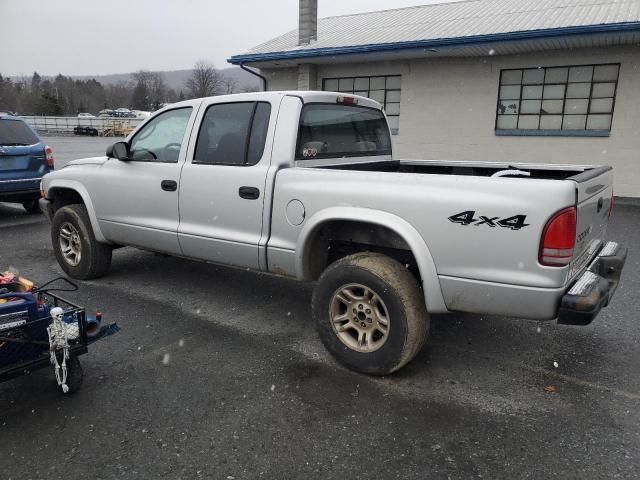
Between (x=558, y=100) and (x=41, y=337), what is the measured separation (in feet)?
38.8

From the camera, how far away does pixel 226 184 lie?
395 cm

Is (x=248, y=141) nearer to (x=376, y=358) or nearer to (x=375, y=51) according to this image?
(x=376, y=358)

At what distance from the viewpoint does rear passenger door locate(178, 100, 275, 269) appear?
3.82 metres

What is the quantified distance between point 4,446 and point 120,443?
1.98ft

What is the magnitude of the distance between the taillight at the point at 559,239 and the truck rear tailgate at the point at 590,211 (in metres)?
0.15

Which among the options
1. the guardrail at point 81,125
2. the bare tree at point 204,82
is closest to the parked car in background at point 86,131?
the guardrail at point 81,125

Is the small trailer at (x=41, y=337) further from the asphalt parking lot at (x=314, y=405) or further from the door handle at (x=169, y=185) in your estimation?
the door handle at (x=169, y=185)

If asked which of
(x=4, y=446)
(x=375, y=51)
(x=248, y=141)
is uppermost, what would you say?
(x=375, y=51)

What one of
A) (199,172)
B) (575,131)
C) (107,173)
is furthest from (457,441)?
(575,131)

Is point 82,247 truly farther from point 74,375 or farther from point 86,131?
point 86,131

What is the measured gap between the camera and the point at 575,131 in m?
11.2

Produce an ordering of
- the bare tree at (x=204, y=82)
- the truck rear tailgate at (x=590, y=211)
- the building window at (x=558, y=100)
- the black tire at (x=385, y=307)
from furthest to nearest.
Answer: the bare tree at (x=204, y=82) < the building window at (x=558, y=100) < the black tire at (x=385, y=307) < the truck rear tailgate at (x=590, y=211)

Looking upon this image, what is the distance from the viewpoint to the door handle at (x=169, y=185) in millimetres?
4301

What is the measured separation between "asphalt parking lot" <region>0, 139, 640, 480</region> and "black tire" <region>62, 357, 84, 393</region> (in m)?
0.07
